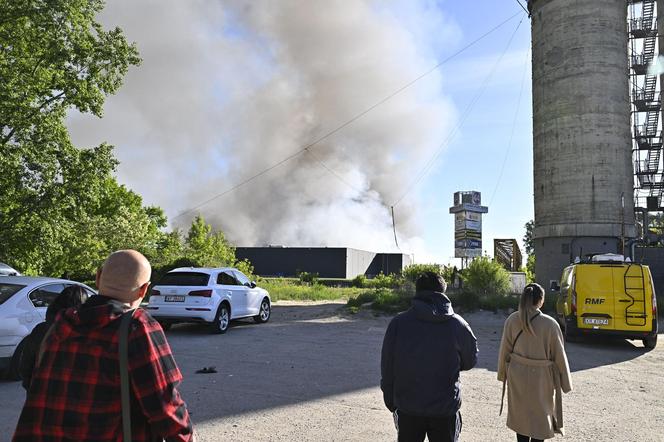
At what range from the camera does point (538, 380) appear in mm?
3982

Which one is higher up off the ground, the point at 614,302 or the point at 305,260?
the point at 305,260

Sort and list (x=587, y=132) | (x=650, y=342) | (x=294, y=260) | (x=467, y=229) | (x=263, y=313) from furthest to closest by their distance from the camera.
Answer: (x=294, y=260), (x=467, y=229), (x=587, y=132), (x=263, y=313), (x=650, y=342)

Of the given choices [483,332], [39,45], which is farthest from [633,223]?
[39,45]

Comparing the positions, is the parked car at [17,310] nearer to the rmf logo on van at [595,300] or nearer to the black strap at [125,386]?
the black strap at [125,386]

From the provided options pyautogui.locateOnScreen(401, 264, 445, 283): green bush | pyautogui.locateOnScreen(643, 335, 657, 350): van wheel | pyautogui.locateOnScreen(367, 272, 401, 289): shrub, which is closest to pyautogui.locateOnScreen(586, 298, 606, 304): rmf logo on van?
pyautogui.locateOnScreen(643, 335, 657, 350): van wheel

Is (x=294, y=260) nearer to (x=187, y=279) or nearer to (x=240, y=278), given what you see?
(x=240, y=278)

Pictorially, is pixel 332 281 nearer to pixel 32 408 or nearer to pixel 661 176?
pixel 661 176

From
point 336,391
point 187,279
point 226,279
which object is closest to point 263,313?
point 226,279

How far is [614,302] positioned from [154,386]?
11455mm

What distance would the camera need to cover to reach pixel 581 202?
25.1m

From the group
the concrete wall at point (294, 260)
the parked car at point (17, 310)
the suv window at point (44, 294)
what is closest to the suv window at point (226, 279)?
the suv window at point (44, 294)

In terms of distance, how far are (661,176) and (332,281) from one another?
113 ft

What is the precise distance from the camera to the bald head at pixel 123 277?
87.1 inches

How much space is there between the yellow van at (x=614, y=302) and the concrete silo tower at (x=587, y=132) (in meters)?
14.5
